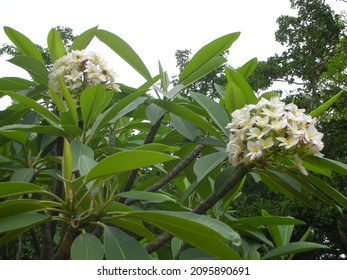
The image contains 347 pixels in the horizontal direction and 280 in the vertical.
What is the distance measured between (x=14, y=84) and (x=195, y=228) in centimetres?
93

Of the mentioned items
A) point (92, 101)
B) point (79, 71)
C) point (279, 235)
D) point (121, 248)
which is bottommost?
point (279, 235)

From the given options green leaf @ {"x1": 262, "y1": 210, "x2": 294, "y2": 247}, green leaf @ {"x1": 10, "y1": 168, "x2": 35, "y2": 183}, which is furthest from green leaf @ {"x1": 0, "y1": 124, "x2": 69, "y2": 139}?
green leaf @ {"x1": 262, "y1": 210, "x2": 294, "y2": 247}

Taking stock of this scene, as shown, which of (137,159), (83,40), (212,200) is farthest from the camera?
(83,40)

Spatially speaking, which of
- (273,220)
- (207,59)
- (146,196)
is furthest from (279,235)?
(146,196)

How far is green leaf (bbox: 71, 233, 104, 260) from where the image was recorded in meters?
1.03

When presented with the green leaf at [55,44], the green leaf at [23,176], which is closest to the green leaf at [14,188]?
the green leaf at [23,176]

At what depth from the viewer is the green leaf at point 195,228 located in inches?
38.8

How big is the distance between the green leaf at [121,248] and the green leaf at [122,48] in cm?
61

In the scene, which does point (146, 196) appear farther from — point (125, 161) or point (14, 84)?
point (14, 84)

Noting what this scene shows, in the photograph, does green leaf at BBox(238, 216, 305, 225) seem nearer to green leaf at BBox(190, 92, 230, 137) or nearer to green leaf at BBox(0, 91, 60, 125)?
green leaf at BBox(190, 92, 230, 137)

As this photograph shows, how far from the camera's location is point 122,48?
57.9 inches

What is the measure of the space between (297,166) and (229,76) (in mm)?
359

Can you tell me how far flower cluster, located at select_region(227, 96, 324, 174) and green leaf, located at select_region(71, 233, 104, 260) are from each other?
1.32 feet

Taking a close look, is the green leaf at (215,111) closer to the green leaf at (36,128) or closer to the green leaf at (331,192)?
the green leaf at (331,192)
